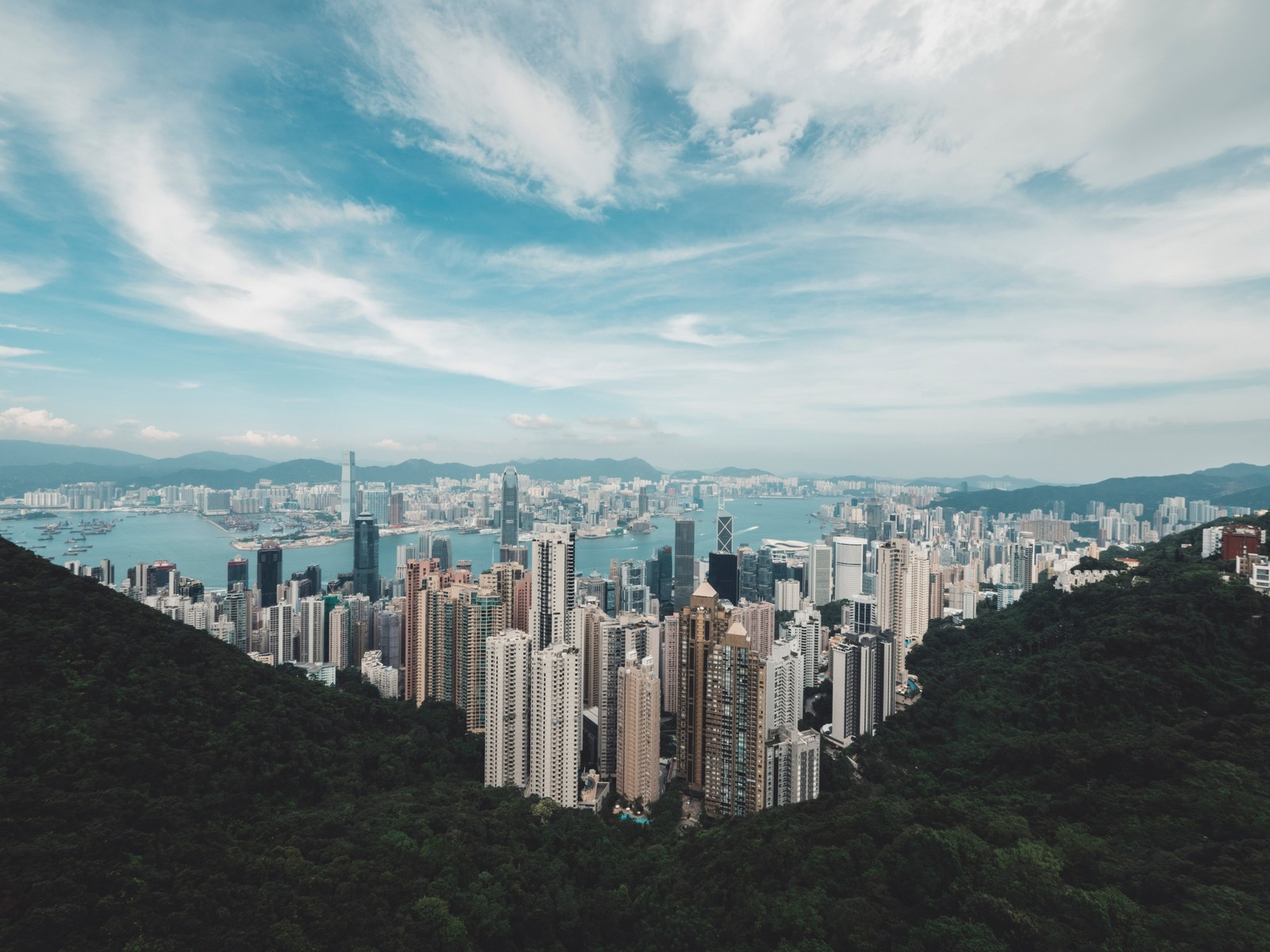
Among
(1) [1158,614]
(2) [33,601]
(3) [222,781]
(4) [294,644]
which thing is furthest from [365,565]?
(1) [1158,614]

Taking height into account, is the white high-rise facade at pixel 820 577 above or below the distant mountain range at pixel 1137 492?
below

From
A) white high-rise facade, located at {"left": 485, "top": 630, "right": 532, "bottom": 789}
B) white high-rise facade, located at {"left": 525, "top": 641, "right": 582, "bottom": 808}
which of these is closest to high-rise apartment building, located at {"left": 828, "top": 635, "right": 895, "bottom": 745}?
white high-rise facade, located at {"left": 525, "top": 641, "right": 582, "bottom": 808}

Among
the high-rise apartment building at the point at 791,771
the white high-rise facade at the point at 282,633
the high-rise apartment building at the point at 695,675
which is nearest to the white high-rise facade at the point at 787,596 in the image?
the high-rise apartment building at the point at 695,675

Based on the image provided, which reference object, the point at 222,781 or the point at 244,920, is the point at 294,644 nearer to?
the point at 222,781

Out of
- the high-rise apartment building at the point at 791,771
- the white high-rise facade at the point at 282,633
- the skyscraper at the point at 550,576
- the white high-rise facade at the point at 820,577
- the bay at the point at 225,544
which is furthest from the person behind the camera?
the white high-rise facade at the point at 820,577

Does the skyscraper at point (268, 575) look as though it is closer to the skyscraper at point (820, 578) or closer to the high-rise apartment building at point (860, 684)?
the high-rise apartment building at point (860, 684)

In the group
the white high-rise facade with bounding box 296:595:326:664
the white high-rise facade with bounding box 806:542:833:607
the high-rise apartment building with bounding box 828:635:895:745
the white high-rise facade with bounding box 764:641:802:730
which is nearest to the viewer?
the white high-rise facade with bounding box 764:641:802:730

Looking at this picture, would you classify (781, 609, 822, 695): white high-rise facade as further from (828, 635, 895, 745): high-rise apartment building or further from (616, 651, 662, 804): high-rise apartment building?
(616, 651, 662, 804): high-rise apartment building
